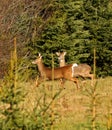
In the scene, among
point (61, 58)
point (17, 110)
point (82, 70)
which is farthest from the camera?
point (61, 58)

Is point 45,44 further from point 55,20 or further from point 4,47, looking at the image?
point 4,47

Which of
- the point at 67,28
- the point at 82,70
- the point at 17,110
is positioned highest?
the point at 67,28

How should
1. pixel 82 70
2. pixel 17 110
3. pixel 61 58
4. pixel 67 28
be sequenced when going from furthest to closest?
pixel 67 28, pixel 61 58, pixel 82 70, pixel 17 110

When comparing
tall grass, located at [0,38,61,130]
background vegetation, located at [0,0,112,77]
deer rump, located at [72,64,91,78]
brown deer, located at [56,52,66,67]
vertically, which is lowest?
tall grass, located at [0,38,61,130]

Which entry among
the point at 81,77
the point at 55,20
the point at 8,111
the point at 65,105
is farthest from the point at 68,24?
the point at 8,111

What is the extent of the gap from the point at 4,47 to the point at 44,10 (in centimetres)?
366

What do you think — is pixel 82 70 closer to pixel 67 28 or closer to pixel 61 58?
pixel 61 58

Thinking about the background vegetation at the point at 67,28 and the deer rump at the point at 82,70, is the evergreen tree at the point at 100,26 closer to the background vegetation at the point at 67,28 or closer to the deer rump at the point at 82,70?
the background vegetation at the point at 67,28

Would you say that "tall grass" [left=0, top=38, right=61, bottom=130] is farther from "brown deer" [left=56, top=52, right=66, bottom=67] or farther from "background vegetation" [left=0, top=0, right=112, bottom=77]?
"background vegetation" [left=0, top=0, right=112, bottom=77]

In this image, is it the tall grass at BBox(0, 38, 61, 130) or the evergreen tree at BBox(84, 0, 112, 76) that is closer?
the tall grass at BBox(0, 38, 61, 130)

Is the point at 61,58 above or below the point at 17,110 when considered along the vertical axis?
above

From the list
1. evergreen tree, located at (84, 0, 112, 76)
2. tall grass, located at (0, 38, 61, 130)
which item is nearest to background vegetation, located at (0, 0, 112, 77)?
evergreen tree, located at (84, 0, 112, 76)

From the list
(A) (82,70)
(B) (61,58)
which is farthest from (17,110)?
(B) (61,58)

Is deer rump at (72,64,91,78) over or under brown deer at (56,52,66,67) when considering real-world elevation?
under
